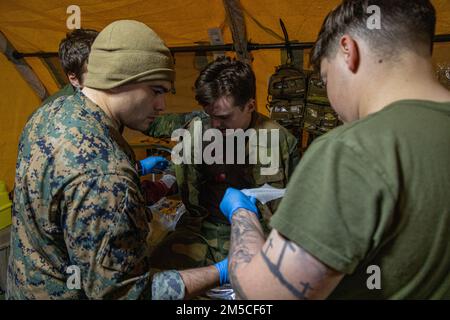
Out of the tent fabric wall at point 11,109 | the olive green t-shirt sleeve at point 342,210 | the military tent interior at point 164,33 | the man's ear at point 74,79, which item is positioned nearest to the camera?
the olive green t-shirt sleeve at point 342,210

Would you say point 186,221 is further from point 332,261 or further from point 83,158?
point 332,261

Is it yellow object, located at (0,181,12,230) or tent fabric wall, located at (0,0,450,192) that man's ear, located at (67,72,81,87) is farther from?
yellow object, located at (0,181,12,230)

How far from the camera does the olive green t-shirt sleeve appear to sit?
0.64 meters

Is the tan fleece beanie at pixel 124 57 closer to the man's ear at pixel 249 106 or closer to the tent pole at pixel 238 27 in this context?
the man's ear at pixel 249 106

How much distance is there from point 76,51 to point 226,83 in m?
1.07

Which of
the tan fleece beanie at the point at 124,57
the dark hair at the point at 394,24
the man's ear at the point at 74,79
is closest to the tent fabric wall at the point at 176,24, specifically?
the man's ear at the point at 74,79

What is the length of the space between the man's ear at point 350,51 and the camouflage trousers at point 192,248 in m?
1.78

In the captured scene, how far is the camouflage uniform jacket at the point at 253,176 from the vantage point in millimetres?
2525

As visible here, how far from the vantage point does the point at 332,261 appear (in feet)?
2.12

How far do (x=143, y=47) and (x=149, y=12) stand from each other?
176cm

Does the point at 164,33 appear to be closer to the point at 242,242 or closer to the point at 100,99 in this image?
the point at 100,99

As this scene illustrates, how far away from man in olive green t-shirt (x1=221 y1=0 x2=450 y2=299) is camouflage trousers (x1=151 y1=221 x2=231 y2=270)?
5.06ft

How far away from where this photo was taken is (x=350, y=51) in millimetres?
878
